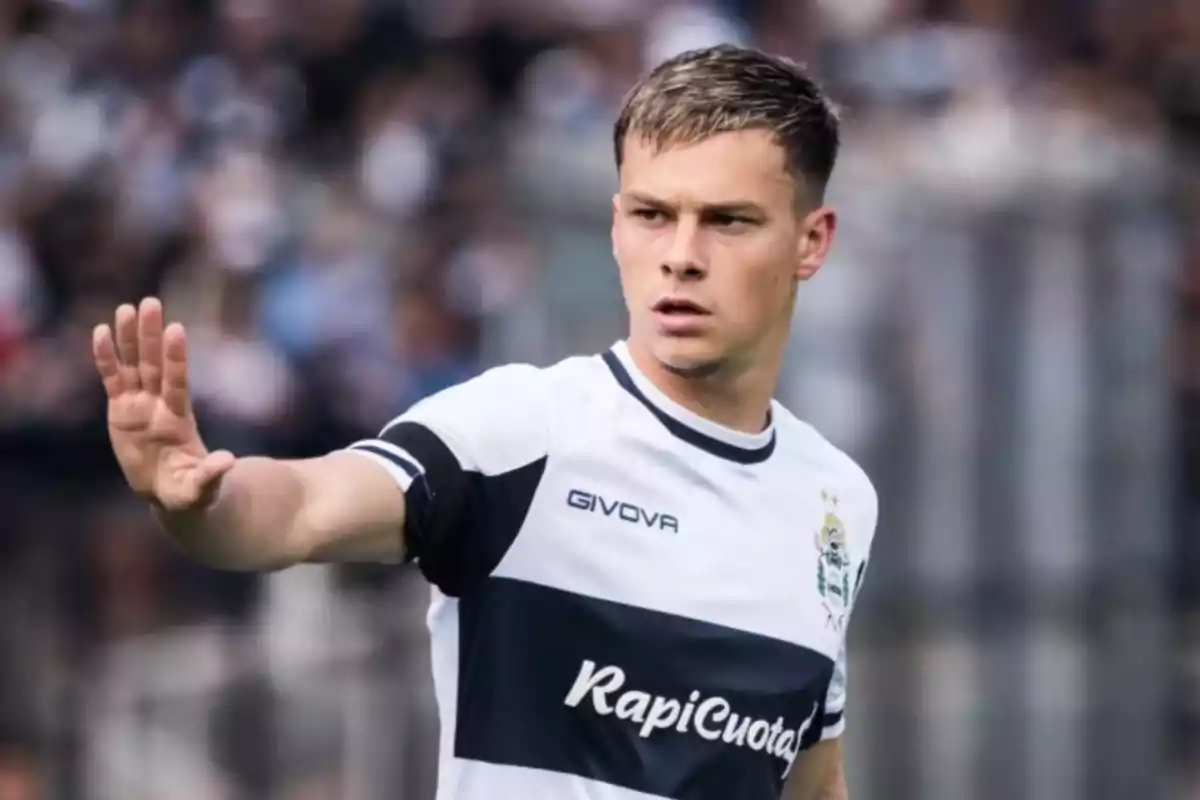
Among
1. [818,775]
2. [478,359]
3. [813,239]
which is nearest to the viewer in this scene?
[813,239]

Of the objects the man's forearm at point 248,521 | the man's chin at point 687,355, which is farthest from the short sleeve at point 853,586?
the man's forearm at point 248,521

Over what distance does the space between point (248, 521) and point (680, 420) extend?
3.23 feet

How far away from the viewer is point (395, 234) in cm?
1120

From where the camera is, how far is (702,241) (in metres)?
4.12

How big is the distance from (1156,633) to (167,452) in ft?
25.0

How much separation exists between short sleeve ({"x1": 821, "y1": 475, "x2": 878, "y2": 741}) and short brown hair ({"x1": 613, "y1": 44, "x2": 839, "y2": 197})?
2.22 ft

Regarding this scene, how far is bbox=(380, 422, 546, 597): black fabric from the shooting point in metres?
3.81

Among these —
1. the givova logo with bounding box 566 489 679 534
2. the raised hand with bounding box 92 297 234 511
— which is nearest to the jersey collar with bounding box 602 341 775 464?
the givova logo with bounding box 566 489 679 534

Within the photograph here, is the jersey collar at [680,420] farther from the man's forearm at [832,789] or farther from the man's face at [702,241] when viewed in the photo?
the man's forearm at [832,789]

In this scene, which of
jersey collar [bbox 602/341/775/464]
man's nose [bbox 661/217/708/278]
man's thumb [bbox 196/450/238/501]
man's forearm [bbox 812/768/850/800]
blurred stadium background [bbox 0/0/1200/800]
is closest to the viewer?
man's thumb [bbox 196/450/238/501]

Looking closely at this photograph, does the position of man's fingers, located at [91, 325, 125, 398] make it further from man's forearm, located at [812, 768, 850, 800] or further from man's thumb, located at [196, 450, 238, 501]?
man's forearm, located at [812, 768, 850, 800]

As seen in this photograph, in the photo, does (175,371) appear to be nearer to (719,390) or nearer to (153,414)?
(153,414)

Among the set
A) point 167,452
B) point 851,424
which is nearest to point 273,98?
point 851,424

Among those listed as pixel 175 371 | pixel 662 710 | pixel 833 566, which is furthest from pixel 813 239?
pixel 175 371
